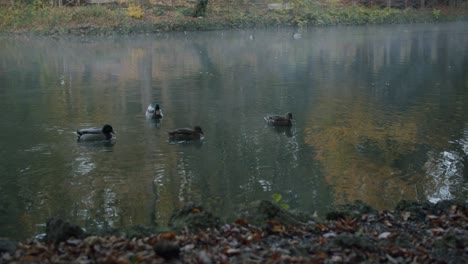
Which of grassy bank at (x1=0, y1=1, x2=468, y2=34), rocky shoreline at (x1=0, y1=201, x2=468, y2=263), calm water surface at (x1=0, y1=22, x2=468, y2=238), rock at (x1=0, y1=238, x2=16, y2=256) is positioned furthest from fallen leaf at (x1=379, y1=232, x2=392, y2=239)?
grassy bank at (x1=0, y1=1, x2=468, y2=34)

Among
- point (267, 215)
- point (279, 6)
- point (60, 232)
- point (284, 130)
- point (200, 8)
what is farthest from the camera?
point (279, 6)

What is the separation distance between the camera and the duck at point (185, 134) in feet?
44.5

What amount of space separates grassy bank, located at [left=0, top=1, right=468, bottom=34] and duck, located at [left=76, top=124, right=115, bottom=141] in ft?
97.4

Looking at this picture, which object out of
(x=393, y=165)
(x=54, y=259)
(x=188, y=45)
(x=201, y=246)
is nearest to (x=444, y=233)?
(x=201, y=246)

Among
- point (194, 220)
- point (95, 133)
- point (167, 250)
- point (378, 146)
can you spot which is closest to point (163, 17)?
point (95, 133)

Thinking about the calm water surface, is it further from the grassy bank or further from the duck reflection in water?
the grassy bank

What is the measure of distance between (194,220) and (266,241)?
98cm

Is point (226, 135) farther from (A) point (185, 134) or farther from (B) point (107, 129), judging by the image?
(B) point (107, 129)

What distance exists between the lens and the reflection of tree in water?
1028 centimetres

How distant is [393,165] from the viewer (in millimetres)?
11633

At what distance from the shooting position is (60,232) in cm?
664

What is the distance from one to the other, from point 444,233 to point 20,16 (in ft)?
138

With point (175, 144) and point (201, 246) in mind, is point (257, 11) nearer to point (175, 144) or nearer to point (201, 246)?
point (175, 144)

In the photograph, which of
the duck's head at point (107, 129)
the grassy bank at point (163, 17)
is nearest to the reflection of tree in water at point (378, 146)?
the duck's head at point (107, 129)
